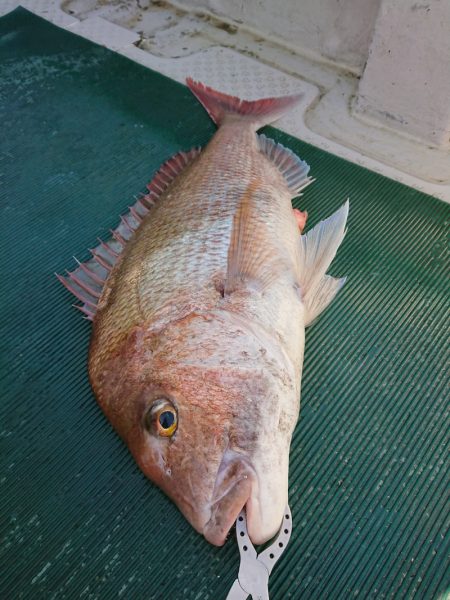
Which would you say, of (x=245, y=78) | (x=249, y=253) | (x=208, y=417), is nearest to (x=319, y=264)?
(x=249, y=253)

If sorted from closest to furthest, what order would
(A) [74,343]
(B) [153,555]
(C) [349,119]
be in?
(B) [153,555] → (A) [74,343] → (C) [349,119]

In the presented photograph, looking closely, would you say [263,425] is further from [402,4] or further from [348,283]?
[402,4]

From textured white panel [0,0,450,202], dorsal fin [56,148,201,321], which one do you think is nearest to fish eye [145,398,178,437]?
dorsal fin [56,148,201,321]

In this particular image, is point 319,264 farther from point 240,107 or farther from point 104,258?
point 240,107

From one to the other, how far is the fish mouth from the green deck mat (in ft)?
1.02

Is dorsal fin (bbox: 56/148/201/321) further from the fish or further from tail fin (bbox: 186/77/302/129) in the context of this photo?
tail fin (bbox: 186/77/302/129)

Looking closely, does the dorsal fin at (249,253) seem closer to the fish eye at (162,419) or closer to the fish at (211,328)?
the fish at (211,328)

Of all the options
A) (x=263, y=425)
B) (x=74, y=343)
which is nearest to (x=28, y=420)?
(x=74, y=343)

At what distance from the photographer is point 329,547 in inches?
69.0

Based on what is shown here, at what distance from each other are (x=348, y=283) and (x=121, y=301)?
1.09 meters

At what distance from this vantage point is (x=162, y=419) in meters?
1.56

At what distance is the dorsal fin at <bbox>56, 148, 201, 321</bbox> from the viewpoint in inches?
81.8

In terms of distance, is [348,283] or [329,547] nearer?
[329,547]

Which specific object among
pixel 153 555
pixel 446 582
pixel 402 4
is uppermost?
pixel 402 4
